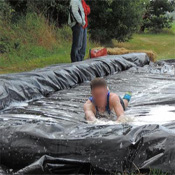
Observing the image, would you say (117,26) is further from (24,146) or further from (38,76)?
(24,146)

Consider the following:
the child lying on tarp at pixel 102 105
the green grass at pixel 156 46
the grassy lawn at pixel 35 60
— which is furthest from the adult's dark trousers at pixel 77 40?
the child lying on tarp at pixel 102 105

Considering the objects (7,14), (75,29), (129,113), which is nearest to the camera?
(129,113)

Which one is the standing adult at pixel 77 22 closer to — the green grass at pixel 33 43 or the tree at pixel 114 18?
the green grass at pixel 33 43

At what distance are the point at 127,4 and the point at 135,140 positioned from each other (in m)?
12.0

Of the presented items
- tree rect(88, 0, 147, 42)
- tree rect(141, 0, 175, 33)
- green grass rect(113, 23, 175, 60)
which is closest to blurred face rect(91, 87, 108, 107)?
green grass rect(113, 23, 175, 60)

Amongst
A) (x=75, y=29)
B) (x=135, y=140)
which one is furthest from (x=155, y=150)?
(x=75, y=29)

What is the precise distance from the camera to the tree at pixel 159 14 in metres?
22.5

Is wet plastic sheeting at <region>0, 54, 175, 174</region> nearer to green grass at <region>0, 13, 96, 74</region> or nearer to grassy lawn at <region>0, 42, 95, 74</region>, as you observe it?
grassy lawn at <region>0, 42, 95, 74</region>

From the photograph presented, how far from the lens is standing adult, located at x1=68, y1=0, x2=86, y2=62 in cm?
800

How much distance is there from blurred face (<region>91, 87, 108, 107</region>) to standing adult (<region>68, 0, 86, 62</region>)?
4394 millimetres

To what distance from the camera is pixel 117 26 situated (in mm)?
14102

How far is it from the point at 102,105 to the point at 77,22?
4488 mm

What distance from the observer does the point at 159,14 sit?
22.8 m

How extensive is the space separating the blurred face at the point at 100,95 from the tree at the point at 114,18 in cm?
1013
